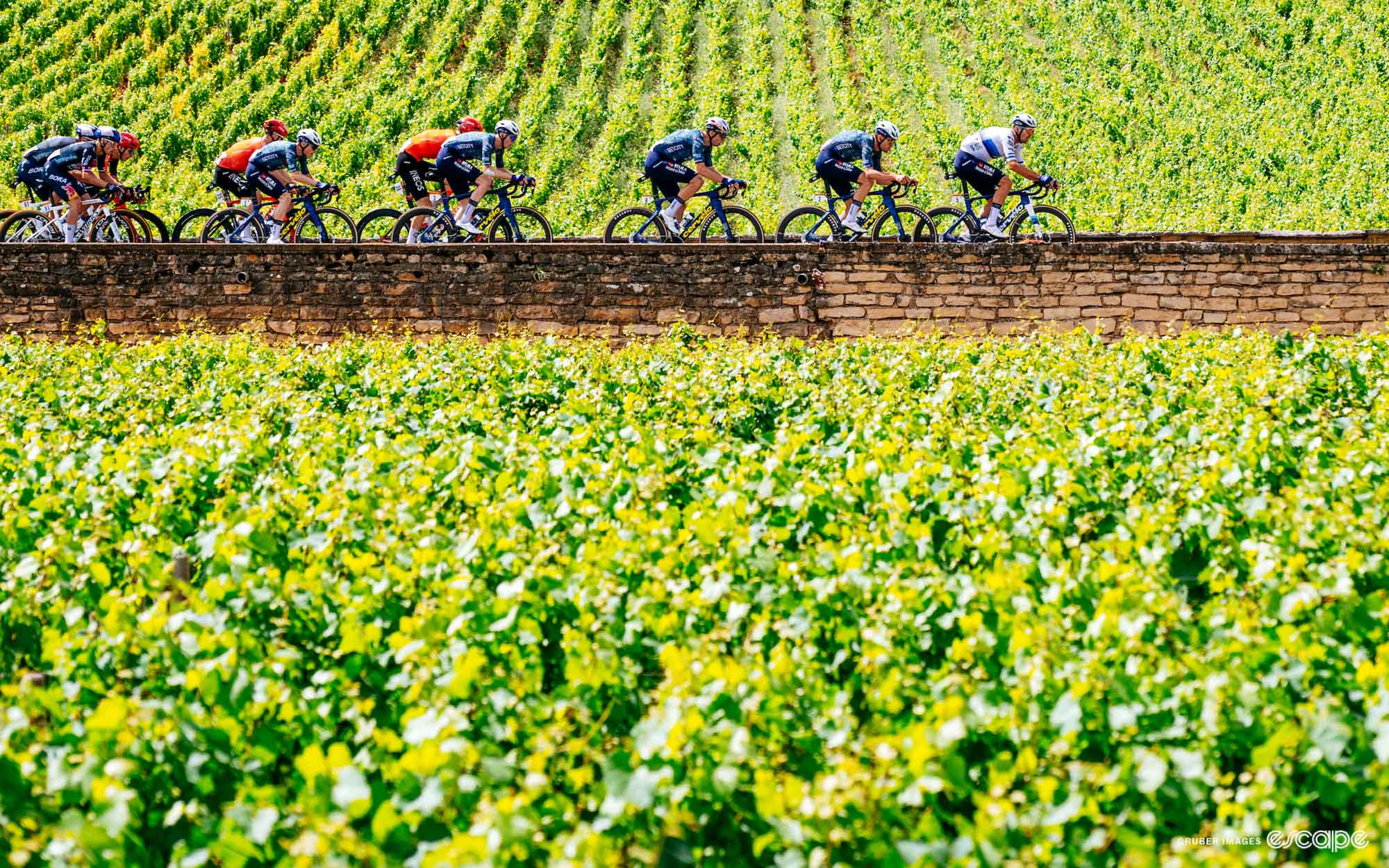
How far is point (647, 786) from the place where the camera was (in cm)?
342

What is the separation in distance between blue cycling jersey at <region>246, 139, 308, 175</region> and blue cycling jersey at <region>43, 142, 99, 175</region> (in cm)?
172

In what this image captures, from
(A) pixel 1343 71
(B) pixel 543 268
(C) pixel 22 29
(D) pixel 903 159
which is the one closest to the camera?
(B) pixel 543 268

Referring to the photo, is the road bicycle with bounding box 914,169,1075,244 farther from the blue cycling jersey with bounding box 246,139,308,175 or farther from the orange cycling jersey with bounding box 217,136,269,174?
the orange cycling jersey with bounding box 217,136,269,174

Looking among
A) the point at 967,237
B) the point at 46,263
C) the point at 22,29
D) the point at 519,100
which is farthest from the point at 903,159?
the point at 22,29

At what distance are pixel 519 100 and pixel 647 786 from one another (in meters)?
30.2

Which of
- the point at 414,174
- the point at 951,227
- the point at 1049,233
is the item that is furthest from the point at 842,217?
the point at 414,174

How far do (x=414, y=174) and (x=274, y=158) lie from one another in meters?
1.54

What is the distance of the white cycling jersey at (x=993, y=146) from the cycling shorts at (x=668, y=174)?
295 centimetres

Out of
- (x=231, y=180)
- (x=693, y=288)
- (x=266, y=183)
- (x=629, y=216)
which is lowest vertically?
(x=693, y=288)

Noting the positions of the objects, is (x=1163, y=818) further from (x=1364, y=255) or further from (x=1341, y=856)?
(x=1364, y=255)

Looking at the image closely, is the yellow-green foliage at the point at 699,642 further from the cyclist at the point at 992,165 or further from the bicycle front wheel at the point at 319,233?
the bicycle front wheel at the point at 319,233

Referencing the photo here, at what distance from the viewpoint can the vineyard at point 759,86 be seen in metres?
26.0

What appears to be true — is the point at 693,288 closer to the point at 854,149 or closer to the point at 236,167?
the point at 854,149

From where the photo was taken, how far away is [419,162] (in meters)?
14.5
